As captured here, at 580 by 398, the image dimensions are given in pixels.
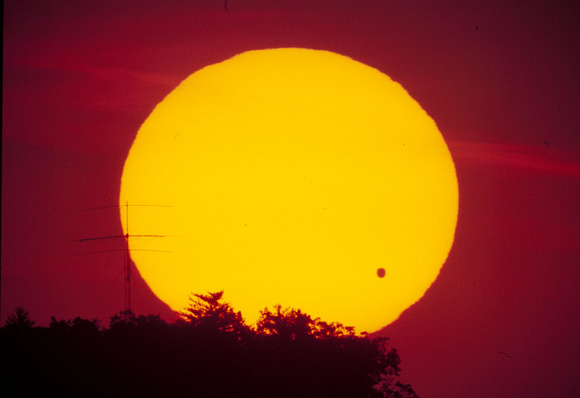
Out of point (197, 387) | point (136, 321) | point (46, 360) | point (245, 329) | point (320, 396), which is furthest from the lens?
point (245, 329)

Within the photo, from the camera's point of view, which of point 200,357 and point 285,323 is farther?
point 285,323

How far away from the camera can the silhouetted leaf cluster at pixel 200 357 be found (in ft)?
98.5

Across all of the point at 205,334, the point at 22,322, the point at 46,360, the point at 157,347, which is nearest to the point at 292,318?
the point at 205,334

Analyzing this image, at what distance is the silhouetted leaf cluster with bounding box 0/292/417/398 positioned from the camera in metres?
30.0

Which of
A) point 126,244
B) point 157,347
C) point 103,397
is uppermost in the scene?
point 126,244

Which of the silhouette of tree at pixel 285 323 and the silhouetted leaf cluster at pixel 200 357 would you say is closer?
the silhouetted leaf cluster at pixel 200 357

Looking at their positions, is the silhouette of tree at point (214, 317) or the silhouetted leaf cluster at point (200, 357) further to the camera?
the silhouette of tree at point (214, 317)

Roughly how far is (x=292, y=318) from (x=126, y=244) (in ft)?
31.1

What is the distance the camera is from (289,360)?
41.4 m

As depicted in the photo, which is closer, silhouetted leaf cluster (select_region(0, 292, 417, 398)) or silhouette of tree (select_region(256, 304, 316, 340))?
silhouetted leaf cluster (select_region(0, 292, 417, 398))

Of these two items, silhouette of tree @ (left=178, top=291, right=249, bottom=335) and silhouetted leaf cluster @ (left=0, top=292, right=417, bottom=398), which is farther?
silhouette of tree @ (left=178, top=291, right=249, bottom=335)

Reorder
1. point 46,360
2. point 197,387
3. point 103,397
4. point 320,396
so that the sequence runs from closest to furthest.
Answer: point 103,397 → point 46,360 → point 197,387 → point 320,396

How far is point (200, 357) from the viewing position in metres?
38.3

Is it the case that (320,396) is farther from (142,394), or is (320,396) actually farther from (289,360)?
(142,394)
